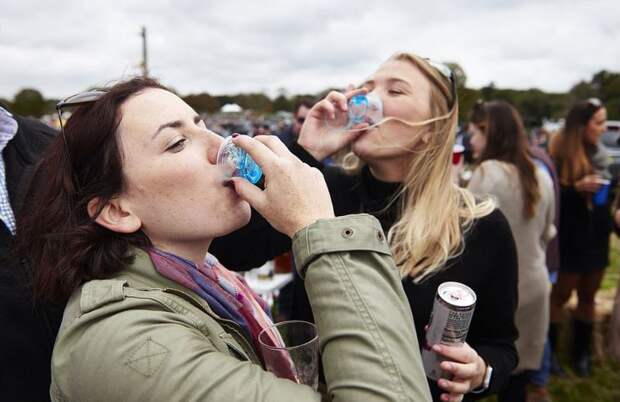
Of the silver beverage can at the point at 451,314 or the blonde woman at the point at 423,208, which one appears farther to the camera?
the blonde woman at the point at 423,208

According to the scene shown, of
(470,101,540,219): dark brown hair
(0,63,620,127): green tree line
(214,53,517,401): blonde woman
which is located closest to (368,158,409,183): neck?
(214,53,517,401): blonde woman

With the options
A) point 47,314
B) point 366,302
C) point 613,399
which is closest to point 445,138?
point 366,302

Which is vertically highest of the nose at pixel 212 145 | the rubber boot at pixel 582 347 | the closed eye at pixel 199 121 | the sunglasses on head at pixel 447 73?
the sunglasses on head at pixel 447 73

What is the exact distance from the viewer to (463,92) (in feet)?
7.20

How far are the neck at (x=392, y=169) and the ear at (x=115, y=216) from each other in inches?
45.6

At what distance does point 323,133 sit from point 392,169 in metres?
0.39

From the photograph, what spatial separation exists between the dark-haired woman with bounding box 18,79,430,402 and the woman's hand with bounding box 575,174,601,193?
3.69 metres

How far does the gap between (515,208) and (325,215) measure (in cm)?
268

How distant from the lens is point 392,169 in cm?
201

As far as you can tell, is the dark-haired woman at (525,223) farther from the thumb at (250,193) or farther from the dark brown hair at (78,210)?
the dark brown hair at (78,210)

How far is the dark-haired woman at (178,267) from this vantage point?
83cm

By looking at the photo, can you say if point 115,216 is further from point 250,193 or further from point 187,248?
point 250,193

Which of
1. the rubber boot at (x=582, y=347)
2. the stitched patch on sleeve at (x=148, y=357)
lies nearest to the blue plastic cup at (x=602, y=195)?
the rubber boot at (x=582, y=347)

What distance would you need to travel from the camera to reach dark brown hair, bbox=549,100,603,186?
13.2 ft
